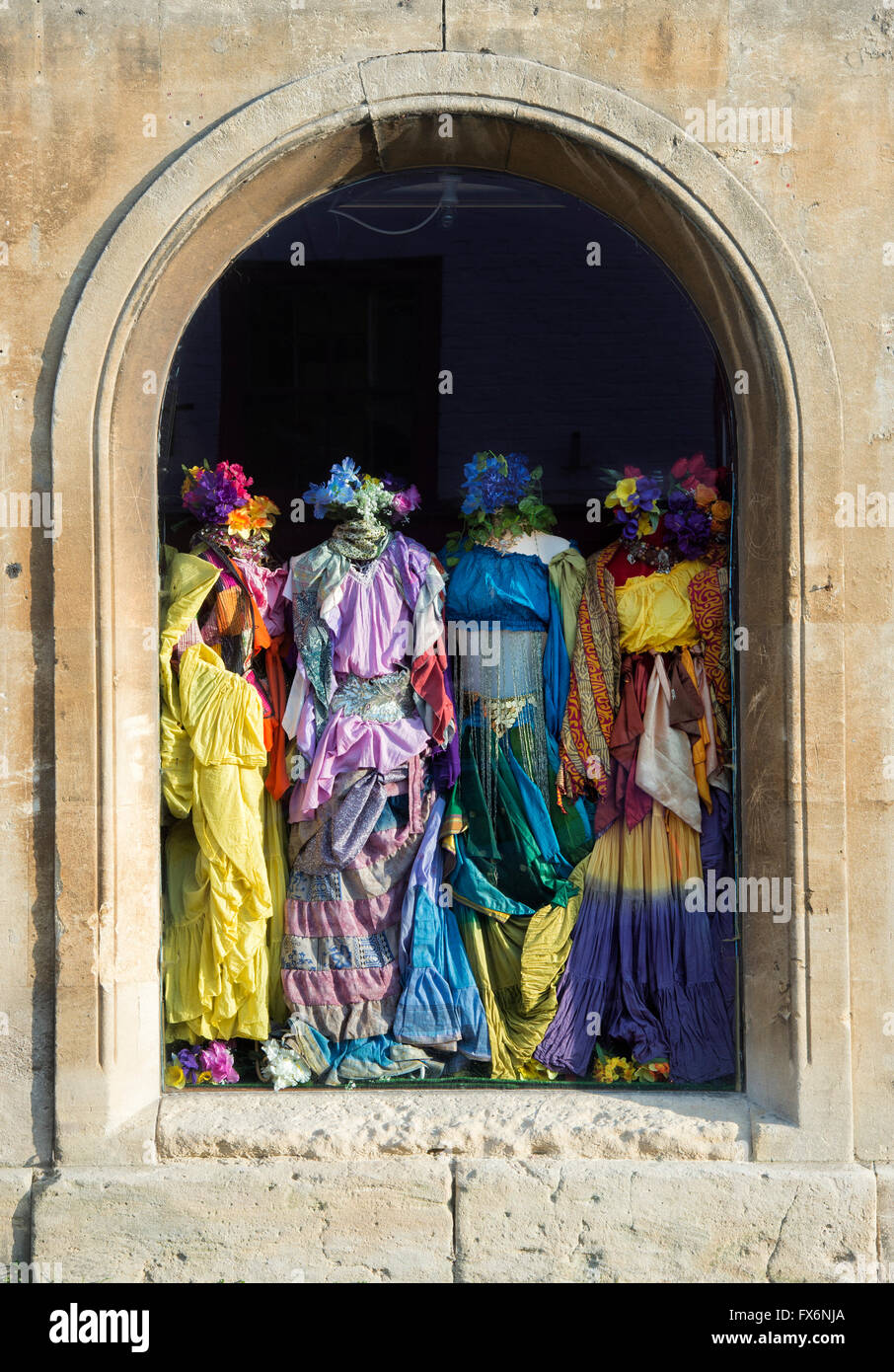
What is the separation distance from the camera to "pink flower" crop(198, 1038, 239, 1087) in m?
4.84

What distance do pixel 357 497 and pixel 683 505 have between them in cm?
132

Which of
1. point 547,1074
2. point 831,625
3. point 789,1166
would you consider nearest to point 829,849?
point 831,625

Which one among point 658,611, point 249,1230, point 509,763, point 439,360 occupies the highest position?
point 439,360

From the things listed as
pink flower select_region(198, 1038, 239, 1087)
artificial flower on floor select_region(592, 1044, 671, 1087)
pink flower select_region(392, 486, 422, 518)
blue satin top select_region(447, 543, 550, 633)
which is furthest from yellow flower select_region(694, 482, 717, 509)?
pink flower select_region(198, 1038, 239, 1087)

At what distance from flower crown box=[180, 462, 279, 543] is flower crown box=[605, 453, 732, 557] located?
1458 millimetres

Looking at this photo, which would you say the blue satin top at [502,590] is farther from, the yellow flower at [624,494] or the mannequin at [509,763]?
the yellow flower at [624,494]

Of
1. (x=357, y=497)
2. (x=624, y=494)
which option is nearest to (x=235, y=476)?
(x=357, y=497)

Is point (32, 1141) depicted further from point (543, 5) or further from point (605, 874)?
point (543, 5)

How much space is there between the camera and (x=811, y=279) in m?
4.46

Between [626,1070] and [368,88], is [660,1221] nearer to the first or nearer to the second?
[626,1070]

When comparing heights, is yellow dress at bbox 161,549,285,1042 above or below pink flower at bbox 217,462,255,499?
below

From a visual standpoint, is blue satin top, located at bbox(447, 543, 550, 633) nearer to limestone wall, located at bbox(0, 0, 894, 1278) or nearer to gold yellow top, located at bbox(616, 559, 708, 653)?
gold yellow top, located at bbox(616, 559, 708, 653)

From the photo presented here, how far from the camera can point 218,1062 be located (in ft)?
15.9

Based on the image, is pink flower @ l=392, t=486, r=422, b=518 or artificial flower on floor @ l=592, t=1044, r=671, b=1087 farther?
pink flower @ l=392, t=486, r=422, b=518
